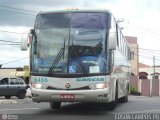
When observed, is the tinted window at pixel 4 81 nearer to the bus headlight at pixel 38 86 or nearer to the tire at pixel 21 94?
the tire at pixel 21 94

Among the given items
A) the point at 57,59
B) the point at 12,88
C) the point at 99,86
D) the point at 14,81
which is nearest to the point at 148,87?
the point at 14,81

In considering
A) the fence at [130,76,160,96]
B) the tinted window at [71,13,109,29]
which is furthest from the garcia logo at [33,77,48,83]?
the fence at [130,76,160,96]

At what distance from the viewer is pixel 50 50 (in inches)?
601

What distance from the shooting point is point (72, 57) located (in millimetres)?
15188

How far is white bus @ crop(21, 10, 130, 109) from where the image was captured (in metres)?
14.9

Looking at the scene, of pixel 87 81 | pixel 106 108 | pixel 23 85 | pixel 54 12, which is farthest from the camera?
pixel 23 85

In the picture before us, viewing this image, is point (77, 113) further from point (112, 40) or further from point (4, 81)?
point (4, 81)

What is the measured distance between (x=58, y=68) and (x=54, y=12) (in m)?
2.13

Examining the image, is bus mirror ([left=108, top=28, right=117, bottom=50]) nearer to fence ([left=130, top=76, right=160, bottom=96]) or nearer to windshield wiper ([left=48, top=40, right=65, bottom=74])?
windshield wiper ([left=48, top=40, right=65, bottom=74])

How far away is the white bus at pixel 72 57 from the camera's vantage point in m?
14.9

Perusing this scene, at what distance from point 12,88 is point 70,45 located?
17.3 m

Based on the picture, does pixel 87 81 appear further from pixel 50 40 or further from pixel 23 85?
pixel 23 85

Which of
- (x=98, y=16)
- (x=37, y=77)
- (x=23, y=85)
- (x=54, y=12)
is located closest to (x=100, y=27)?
(x=98, y=16)

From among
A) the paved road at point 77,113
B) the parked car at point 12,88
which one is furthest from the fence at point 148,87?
the paved road at point 77,113
